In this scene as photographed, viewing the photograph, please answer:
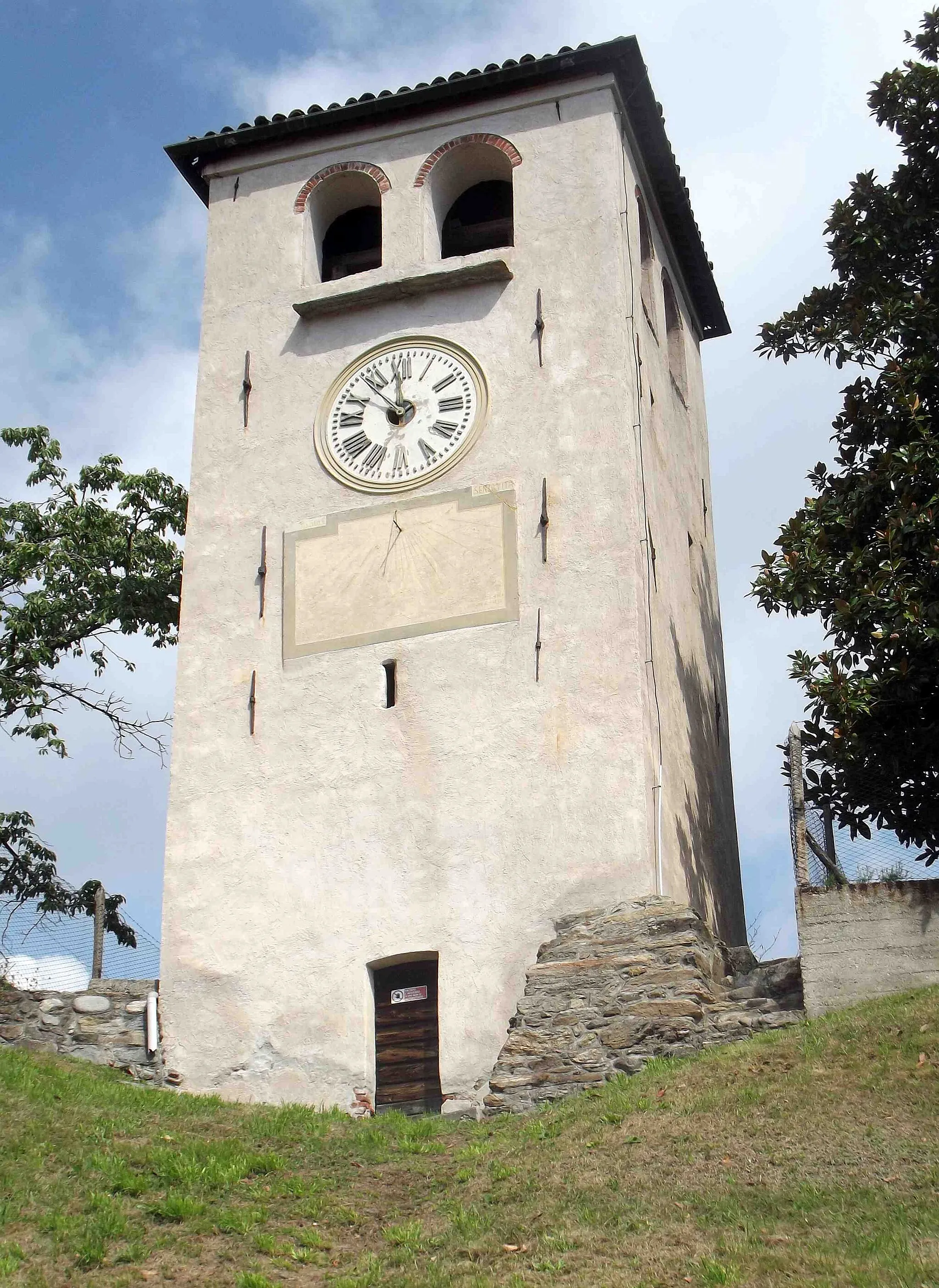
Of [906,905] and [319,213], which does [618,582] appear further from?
[319,213]

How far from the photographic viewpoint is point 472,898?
1958cm

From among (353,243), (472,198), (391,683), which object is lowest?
(391,683)

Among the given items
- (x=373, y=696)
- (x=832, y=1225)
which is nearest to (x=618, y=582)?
(x=373, y=696)

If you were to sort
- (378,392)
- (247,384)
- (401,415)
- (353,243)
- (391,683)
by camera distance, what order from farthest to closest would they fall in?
1. (353,243)
2. (247,384)
3. (378,392)
4. (401,415)
5. (391,683)

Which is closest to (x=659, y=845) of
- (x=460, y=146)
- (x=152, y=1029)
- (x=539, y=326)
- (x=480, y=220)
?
(x=152, y=1029)

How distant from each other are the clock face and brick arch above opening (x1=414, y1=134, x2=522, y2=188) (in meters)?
2.48

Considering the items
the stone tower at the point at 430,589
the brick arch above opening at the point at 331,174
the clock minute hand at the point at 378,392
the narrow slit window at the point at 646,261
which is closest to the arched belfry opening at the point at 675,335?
the stone tower at the point at 430,589

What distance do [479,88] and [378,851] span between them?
987 centimetres

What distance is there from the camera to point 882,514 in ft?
66.9

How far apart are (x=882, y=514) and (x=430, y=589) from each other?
4.93 metres

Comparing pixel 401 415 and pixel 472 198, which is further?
pixel 472 198

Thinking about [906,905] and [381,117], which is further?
[381,117]

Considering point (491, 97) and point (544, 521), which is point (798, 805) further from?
point (491, 97)

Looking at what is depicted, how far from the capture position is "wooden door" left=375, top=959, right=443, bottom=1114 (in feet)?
62.6
